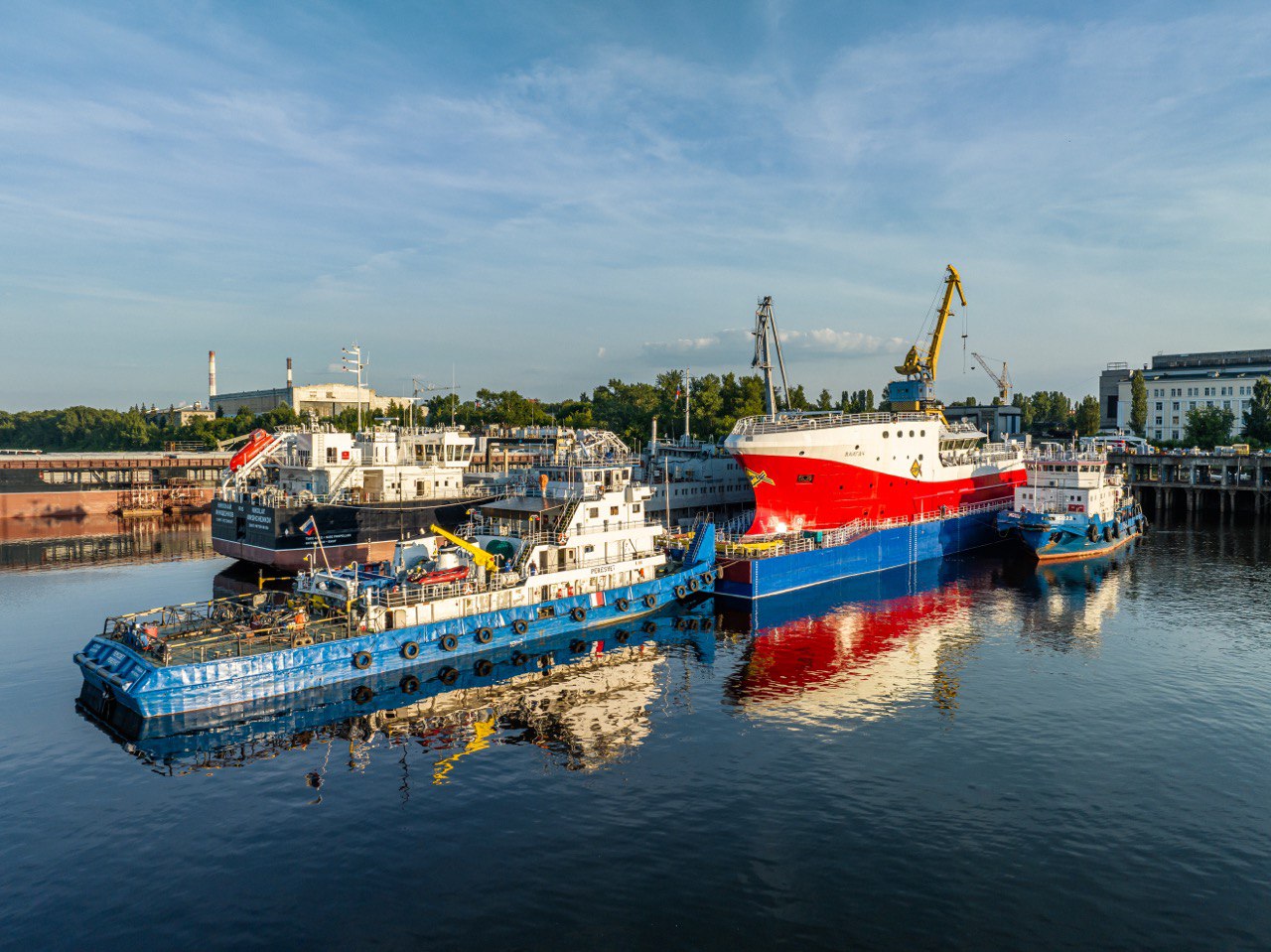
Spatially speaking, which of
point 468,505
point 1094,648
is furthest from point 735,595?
point 468,505

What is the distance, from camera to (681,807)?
22812 millimetres

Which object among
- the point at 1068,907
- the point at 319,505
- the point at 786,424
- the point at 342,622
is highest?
the point at 786,424

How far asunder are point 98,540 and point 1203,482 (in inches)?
5157

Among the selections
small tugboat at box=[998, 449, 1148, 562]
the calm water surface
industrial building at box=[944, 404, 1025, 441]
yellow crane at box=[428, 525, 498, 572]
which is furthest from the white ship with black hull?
industrial building at box=[944, 404, 1025, 441]

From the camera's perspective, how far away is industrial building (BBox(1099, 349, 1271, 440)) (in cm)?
13162

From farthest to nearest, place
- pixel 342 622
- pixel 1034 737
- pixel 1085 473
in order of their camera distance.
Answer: pixel 1085 473 → pixel 342 622 → pixel 1034 737

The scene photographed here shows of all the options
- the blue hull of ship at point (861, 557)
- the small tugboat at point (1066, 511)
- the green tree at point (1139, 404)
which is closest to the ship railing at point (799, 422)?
the blue hull of ship at point (861, 557)

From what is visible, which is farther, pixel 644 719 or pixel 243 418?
pixel 243 418

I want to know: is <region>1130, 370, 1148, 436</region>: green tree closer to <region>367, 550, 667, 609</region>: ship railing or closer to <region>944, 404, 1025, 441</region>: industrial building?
<region>944, 404, 1025, 441</region>: industrial building

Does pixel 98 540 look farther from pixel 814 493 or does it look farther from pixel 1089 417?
pixel 1089 417

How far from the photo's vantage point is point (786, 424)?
57.8m

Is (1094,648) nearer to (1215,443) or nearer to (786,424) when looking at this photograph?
(786,424)

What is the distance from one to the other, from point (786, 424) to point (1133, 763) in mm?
35385

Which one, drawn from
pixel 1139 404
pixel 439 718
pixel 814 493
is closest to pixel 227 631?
pixel 439 718
